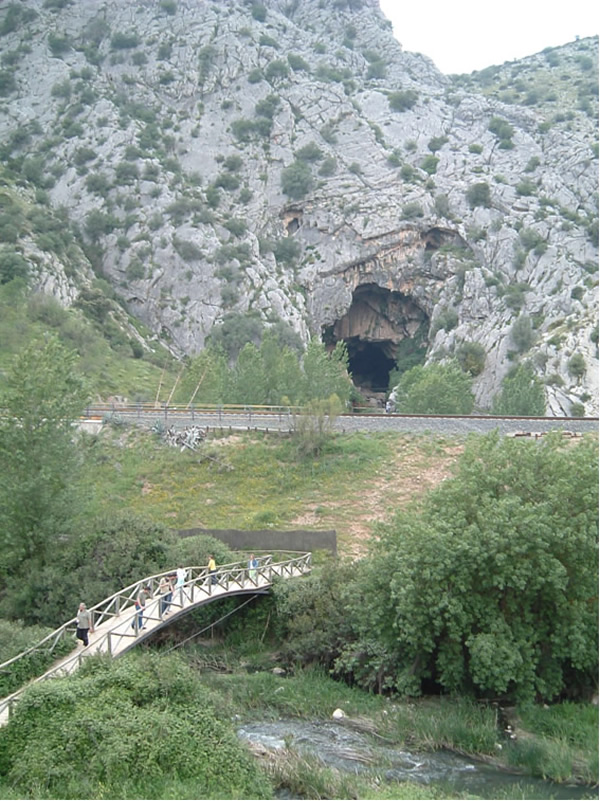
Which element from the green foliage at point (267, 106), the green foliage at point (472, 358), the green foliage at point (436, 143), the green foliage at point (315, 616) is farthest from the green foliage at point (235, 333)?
the green foliage at point (315, 616)

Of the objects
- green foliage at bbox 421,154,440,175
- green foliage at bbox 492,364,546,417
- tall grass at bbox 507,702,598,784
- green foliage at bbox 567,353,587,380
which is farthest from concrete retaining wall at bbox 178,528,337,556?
green foliage at bbox 421,154,440,175

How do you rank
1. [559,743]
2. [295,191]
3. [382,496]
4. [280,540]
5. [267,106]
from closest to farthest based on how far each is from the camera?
[559,743]
[280,540]
[382,496]
[295,191]
[267,106]

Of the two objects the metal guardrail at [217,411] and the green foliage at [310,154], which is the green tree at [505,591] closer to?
the metal guardrail at [217,411]

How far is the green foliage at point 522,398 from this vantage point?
Result: 53.1 metres

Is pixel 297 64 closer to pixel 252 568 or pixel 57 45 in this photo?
pixel 57 45

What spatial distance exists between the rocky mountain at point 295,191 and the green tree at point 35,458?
40496 millimetres

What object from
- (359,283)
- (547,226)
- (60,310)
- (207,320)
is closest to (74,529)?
(60,310)

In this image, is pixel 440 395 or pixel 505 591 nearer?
pixel 505 591

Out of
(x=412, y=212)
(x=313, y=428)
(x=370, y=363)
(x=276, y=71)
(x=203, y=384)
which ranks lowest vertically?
(x=313, y=428)

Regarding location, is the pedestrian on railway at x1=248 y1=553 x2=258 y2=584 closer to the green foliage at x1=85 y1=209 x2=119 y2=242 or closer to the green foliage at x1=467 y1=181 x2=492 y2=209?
the green foliage at x1=85 y1=209 x2=119 y2=242

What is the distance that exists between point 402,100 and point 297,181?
86.4 feet

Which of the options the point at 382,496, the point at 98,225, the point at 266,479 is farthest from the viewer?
the point at 98,225

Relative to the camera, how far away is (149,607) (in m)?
19.7

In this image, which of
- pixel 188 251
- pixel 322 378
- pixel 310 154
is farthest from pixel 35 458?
pixel 310 154
